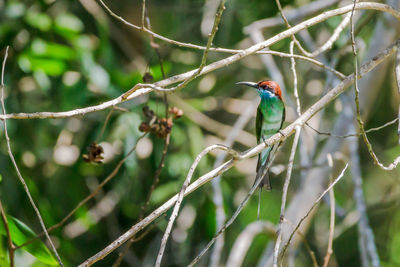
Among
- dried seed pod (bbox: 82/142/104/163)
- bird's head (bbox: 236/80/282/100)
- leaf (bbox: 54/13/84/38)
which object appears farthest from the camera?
leaf (bbox: 54/13/84/38)

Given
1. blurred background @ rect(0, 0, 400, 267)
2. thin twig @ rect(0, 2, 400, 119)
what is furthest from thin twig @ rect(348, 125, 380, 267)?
thin twig @ rect(0, 2, 400, 119)

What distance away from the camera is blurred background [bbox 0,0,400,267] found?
4461 mm

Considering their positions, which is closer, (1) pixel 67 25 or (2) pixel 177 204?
(2) pixel 177 204

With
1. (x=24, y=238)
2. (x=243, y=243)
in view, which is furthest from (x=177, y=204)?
(x=243, y=243)

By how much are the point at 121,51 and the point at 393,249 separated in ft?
10.3

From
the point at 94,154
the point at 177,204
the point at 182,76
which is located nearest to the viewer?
the point at 177,204

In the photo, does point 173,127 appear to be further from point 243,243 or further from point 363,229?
point 363,229

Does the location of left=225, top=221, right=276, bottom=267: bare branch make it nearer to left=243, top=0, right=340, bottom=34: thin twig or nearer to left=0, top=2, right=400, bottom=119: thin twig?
left=0, top=2, right=400, bottom=119: thin twig

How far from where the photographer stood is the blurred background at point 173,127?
4.46 m

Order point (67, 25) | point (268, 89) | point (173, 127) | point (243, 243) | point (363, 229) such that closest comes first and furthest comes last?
point (243, 243) < point (363, 229) < point (268, 89) < point (173, 127) < point (67, 25)

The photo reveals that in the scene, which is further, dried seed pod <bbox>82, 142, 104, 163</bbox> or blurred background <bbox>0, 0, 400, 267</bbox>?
blurred background <bbox>0, 0, 400, 267</bbox>

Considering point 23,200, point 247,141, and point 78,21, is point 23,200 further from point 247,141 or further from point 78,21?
point 247,141

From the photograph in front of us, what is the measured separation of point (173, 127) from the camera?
4625 millimetres

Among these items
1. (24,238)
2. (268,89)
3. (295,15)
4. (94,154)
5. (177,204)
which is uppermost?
(295,15)
